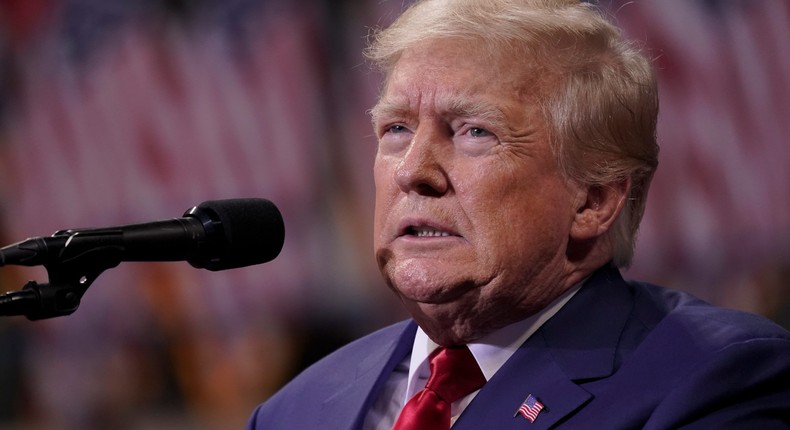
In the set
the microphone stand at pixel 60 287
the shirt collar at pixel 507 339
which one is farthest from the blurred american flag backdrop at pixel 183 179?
the microphone stand at pixel 60 287

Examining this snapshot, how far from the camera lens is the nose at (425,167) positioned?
82.6 inches

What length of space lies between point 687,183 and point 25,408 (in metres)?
2.20

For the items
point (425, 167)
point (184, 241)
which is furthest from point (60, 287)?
point (425, 167)

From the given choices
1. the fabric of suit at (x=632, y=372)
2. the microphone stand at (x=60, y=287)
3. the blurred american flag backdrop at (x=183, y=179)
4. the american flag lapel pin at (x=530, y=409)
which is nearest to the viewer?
the microphone stand at (x=60, y=287)

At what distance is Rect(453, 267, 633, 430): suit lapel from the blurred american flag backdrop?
1388 mm

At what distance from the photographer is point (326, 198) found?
11.8ft

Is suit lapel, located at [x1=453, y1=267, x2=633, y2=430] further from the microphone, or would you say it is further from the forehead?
the microphone

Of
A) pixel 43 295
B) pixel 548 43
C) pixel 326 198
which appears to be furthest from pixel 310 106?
pixel 43 295

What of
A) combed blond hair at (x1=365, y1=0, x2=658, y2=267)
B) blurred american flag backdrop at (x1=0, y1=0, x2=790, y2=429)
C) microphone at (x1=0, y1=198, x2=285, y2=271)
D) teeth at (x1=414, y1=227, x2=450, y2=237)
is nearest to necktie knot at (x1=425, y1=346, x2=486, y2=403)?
teeth at (x1=414, y1=227, x2=450, y2=237)

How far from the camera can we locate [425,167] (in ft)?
6.89

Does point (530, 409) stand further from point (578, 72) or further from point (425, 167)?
point (578, 72)

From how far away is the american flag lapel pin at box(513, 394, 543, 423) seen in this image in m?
2.04

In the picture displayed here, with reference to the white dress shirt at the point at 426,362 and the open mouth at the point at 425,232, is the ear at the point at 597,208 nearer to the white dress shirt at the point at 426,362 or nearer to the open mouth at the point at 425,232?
the white dress shirt at the point at 426,362

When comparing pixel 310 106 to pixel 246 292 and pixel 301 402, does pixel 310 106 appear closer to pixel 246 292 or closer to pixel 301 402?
pixel 246 292
